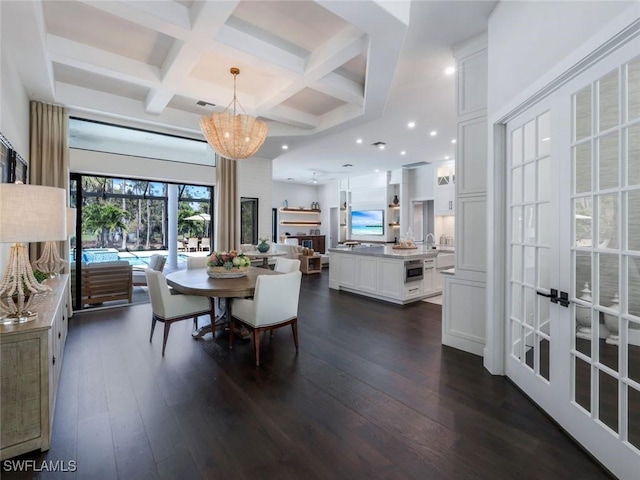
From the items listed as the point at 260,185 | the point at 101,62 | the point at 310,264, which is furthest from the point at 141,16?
the point at 310,264

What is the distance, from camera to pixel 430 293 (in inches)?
228

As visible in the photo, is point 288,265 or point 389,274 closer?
point 288,265

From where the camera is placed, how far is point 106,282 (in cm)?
496

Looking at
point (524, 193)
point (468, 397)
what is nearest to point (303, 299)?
point (468, 397)

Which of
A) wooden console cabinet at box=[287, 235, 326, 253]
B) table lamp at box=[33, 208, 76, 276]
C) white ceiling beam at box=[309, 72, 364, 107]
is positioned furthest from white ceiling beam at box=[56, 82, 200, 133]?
wooden console cabinet at box=[287, 235, 326, 253]

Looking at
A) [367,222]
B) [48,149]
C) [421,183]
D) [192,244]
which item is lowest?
[192,244]

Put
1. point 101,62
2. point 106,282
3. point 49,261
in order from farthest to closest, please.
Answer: point 106,282, point 49,261, point 101,62

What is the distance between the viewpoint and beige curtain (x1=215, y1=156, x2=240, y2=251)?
6023mm

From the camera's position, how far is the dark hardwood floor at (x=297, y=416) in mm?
1703

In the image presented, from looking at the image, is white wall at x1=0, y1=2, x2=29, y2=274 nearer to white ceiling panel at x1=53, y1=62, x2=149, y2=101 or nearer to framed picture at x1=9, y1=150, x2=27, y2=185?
framed picture at x1=9, y1=150, x2=27, y2=185

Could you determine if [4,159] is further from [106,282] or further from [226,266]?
[106,282]

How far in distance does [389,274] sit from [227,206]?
3.35 meters

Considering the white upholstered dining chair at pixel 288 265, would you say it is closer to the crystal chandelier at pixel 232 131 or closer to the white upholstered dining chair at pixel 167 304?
the white upholstered dining chair at pixel 167 304

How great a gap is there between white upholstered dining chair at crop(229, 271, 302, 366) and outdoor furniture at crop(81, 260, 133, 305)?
2.88m
